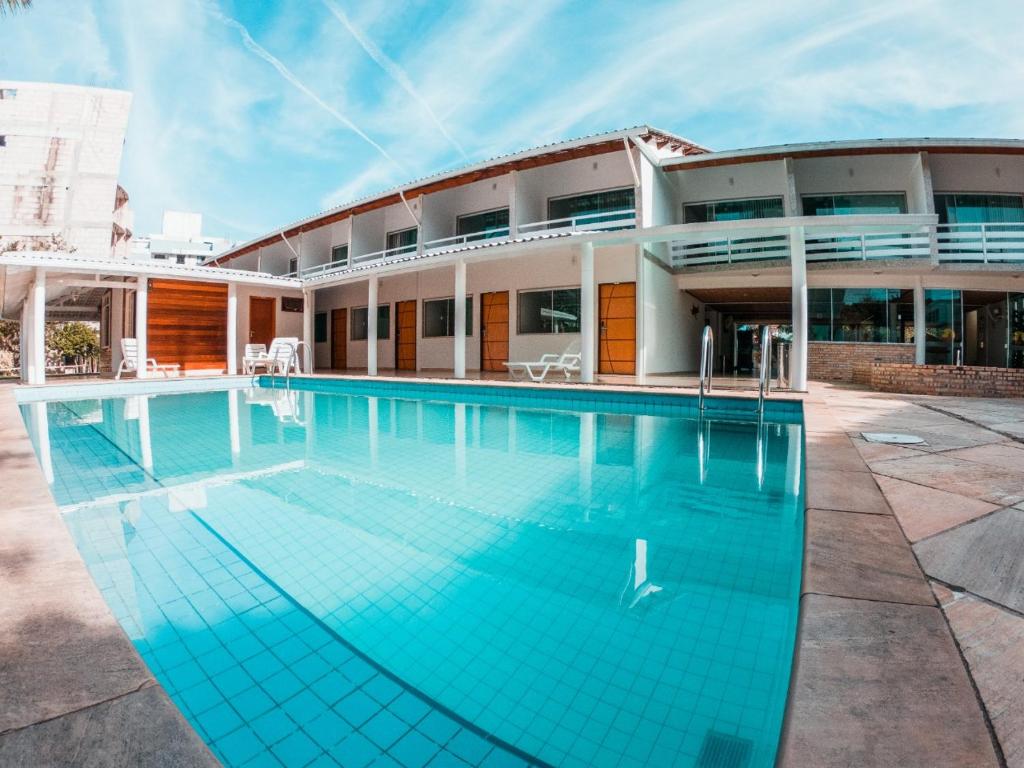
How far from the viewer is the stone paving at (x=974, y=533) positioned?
1062 millimetres

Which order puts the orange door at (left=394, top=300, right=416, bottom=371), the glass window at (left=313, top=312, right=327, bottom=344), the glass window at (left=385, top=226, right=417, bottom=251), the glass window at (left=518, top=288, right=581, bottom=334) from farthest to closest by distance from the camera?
the glass window at (left=313, top=312, right=327, bottom=344) → the orange door at (left=394, top=300, right=416, bottom=371) → the glass window at (left=385, top=226, right=417, bottom=251) → the glass window at (left=518, top=288, right=581, bottom=334)

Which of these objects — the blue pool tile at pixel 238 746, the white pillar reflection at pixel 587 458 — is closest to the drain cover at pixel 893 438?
the white pillar reflection at pixel 587 458

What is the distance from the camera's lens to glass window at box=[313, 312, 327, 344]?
59.0 ft

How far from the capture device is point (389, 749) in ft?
4.55

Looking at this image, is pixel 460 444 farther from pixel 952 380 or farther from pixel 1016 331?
pixel 1016 331

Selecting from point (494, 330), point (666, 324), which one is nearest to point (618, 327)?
point (666, 324)

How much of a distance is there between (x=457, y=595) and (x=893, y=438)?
3691 millimetres

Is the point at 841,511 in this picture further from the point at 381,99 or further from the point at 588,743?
the point at 381,99

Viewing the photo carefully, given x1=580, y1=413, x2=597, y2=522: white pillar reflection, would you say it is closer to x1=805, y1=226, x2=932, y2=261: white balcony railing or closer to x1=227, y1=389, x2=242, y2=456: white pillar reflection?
x1=227, y1=389, x2=242, y2=456: white pillar reflection

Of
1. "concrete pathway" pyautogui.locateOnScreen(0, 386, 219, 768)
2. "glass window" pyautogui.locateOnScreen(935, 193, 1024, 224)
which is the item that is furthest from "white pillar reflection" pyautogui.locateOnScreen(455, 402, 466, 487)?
"glass window" pyautogui.locateOnScreen(935, 193, 1024, 224)

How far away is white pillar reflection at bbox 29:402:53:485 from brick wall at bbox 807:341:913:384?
13.7m

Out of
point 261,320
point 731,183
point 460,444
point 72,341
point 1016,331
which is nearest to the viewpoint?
point 460,444

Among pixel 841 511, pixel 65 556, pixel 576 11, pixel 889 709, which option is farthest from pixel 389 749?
pixel 576 11

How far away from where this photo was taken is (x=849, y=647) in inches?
46.7
